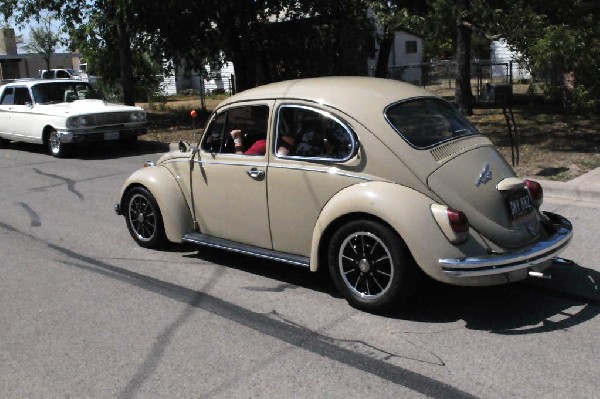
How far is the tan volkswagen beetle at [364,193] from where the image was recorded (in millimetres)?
4496

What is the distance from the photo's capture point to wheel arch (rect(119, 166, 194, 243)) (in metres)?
6.15

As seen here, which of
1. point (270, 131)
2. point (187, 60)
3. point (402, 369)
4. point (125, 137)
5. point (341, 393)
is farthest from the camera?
point (187, 60)

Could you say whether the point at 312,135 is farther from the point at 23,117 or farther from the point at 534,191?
the point at 23,117

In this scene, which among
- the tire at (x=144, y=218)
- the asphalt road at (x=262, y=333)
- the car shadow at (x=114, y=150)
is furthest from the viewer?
the car shadow at (x=114, y=150)

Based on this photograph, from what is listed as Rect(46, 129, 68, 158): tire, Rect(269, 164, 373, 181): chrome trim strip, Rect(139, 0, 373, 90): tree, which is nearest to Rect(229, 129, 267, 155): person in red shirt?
Rect(269, 164, 373, 181): chrome trim strip

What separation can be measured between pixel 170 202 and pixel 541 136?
8955 millimetres

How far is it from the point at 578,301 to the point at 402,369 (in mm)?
1846

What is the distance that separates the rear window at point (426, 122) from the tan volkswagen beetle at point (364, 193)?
12 mm

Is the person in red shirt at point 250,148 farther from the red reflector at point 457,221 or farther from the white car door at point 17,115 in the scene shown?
the white car door at point 17,115

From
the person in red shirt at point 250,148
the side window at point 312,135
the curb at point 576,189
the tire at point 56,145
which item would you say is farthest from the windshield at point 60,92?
the side window at point 312,135

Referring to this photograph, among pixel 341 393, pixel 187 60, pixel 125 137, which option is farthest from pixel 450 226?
pixel 187 60

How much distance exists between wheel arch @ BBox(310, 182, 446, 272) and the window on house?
4268 cm

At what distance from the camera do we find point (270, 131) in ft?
17.9

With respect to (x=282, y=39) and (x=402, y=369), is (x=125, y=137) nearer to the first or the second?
(x=282, y=39)
